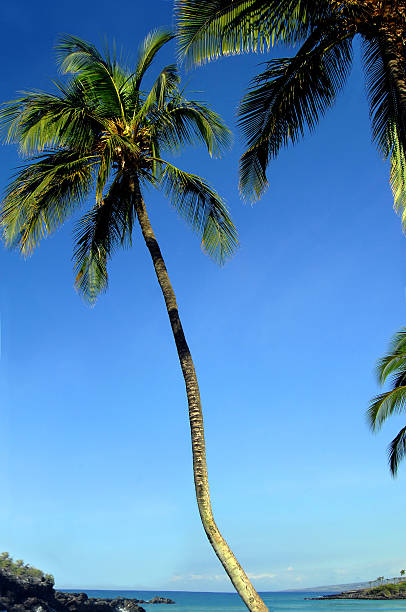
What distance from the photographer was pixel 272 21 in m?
9.66

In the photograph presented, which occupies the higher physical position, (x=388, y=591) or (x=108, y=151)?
(x=108, y=151)

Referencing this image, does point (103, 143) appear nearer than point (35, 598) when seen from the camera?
Yes

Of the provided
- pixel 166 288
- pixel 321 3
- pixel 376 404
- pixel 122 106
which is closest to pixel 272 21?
pixel 321 3

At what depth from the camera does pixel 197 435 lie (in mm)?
9445

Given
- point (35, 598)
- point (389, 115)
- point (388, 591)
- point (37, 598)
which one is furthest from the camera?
point (388, 591)

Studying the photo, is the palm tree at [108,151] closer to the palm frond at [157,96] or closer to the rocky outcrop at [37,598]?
the palm frond at [157,96]

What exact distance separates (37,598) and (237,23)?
7255cm

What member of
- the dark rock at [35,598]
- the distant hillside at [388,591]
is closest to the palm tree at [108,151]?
the dark rock at [35,598]

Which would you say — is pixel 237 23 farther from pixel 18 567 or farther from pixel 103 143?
pixel 18 567

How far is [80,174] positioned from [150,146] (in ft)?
5.00

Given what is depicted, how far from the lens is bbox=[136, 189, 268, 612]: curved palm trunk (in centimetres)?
836

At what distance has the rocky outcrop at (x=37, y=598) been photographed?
216 ft

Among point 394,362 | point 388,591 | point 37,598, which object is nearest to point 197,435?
point 394,362

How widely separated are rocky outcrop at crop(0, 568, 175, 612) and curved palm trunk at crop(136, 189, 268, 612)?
67.1 meters
